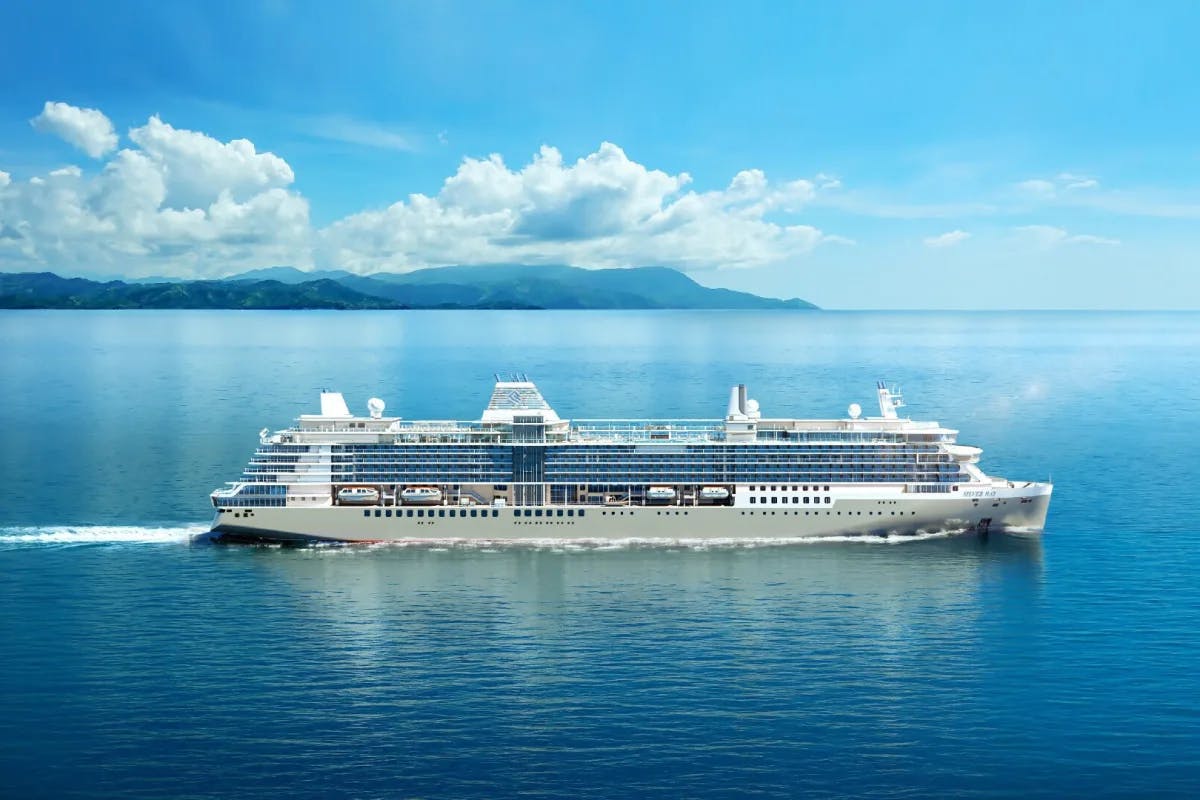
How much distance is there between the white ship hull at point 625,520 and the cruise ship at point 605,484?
0.26 ft

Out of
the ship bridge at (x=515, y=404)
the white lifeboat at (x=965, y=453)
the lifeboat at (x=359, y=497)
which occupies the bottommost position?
the lifeboat at (x=359, y=497)

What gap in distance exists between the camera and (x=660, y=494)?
66625 millimetres

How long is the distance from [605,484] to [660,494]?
131 inches

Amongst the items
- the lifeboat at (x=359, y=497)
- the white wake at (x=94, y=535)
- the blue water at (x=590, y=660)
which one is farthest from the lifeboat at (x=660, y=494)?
the white wake at (x=94, y=535)

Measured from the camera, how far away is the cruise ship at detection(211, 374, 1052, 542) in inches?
2574

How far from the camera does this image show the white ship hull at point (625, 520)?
2571 inches

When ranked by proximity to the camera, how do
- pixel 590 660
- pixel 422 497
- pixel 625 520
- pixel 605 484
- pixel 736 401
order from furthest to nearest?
1. pixel 736 401
2. pixel 605 484
3. pixel 422 497
4. pixel 625 520
5. pixel 590 660

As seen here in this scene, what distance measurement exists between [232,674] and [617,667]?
14325mm

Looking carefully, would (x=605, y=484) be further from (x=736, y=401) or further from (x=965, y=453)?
(x=965, y=453)

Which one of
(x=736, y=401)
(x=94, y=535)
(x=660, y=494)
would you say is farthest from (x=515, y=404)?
(x=94, y=535)

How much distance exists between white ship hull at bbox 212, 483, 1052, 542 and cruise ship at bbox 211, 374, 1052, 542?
3.2 inches

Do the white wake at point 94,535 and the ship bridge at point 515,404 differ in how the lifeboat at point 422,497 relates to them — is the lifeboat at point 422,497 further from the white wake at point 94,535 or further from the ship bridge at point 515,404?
the white wake at point 94,535

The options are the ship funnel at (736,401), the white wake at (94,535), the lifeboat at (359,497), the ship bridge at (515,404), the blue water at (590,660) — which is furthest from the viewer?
the ship funnel at (736,401)

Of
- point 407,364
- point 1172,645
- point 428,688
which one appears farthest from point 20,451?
point 407,364
